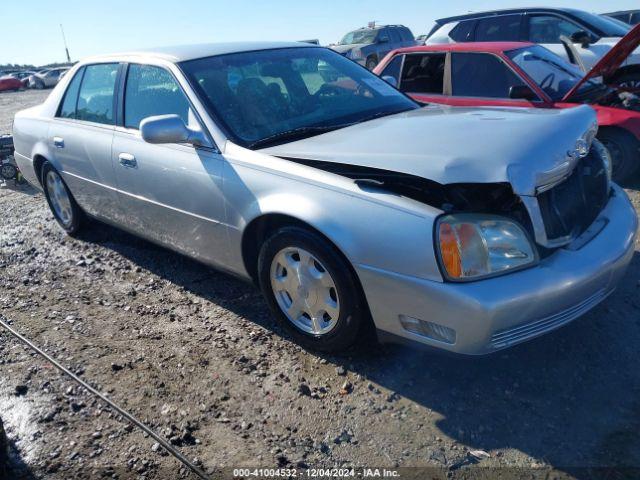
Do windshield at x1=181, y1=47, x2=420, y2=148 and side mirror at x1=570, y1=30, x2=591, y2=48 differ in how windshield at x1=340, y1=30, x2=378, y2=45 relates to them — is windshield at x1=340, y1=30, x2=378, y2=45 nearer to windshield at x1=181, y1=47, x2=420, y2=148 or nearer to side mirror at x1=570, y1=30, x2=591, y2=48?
side mirror at x1=570, y1=30, x2=591, y2=48

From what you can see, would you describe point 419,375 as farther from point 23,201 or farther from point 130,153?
point 23,201

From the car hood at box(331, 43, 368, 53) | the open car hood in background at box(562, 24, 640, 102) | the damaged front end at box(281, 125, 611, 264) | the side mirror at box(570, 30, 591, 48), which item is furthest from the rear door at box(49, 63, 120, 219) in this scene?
the car hood at box(331, 43, 368, 53)

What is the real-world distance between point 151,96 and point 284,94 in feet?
3.01

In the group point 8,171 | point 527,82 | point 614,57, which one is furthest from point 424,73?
point 8,171

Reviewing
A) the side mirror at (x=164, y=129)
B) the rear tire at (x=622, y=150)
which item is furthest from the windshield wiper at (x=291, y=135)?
the rear tire at (x=622, y=150)

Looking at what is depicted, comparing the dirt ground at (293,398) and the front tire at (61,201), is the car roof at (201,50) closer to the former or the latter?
the front tire at (61,201)

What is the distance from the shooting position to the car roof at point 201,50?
372cm

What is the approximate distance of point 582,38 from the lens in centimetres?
723

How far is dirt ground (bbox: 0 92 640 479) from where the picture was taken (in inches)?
92.0

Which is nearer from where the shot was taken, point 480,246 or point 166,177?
point 480,246

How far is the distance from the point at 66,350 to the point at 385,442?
6.61 feet

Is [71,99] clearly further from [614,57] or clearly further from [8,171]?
[614,57]

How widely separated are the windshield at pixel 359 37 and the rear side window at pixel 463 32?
9.89 meters

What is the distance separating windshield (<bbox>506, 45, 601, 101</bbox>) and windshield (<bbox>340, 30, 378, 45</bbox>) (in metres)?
12.8
